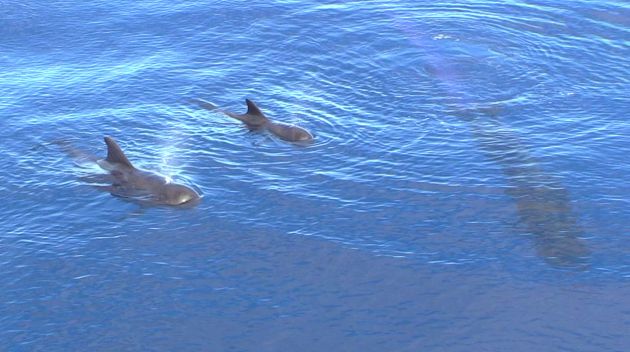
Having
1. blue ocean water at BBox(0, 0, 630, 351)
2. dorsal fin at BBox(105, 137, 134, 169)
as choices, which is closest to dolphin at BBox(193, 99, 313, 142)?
blue ocean water at BBox(0, 0, 630, 351)

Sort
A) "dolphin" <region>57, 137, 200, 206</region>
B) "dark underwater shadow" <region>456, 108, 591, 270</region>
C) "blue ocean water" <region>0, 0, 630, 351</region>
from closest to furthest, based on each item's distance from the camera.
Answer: "blue ocean water" <region>0, 0, 630, 351</region>, "dark underwater shadow" <region>456, 108, 591, 270</region>, "dolphin" <region>57, 137, 200, 206</region>

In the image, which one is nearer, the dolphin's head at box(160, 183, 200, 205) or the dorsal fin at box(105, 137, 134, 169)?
the dolphin's head at box(160, 183, 200, 205)

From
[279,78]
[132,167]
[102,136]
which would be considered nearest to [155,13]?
[279,78]

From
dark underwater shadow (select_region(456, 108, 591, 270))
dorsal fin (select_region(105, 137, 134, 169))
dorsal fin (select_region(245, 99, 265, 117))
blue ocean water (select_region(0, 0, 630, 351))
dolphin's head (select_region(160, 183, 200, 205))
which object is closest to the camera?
blue ocean water (select_region(0, 0, 630, 351))

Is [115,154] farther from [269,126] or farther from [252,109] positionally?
[269,126]

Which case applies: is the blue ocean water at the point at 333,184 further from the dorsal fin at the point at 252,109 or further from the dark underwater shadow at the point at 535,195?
the dorsal fin at the point at 252,109

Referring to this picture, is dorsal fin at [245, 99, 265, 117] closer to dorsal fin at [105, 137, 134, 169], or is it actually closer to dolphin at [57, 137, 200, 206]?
dolphin at [57, 137, 200, 206]

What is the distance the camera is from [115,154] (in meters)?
38.6

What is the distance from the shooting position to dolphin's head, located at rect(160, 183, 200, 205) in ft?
123

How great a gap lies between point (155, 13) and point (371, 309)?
31.8 metres

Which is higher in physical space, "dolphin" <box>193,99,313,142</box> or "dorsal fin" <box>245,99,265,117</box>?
"dorsal fin" <box>245,99,265,117</box>

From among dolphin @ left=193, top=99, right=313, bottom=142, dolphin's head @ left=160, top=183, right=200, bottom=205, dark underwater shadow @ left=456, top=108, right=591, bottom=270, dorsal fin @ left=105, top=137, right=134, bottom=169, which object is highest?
dorsal fin @ left=105, top=137, right=134, bottom=169

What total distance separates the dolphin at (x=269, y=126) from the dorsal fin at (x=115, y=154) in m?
6.03

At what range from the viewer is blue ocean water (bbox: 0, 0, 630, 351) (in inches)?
1250
